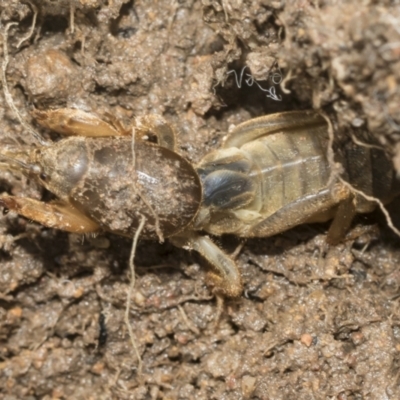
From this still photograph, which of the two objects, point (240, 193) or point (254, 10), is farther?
point (240, 193)

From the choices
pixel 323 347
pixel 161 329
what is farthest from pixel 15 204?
pixel 323 347

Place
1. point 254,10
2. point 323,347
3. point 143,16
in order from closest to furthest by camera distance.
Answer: point 254,10, point 323,347, point 143,16

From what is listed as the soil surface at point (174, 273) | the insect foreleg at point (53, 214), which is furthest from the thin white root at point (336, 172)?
the insect foreleg at point (53, 214)

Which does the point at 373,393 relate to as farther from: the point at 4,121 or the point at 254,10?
the point at 4,121

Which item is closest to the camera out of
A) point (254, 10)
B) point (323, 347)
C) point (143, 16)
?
point (254, 10)

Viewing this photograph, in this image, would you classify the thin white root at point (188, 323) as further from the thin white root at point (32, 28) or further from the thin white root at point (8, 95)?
the thin white root at point (32, 28)

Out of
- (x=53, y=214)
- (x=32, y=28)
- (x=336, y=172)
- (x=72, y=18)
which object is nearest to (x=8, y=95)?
(x=32, y=28)
